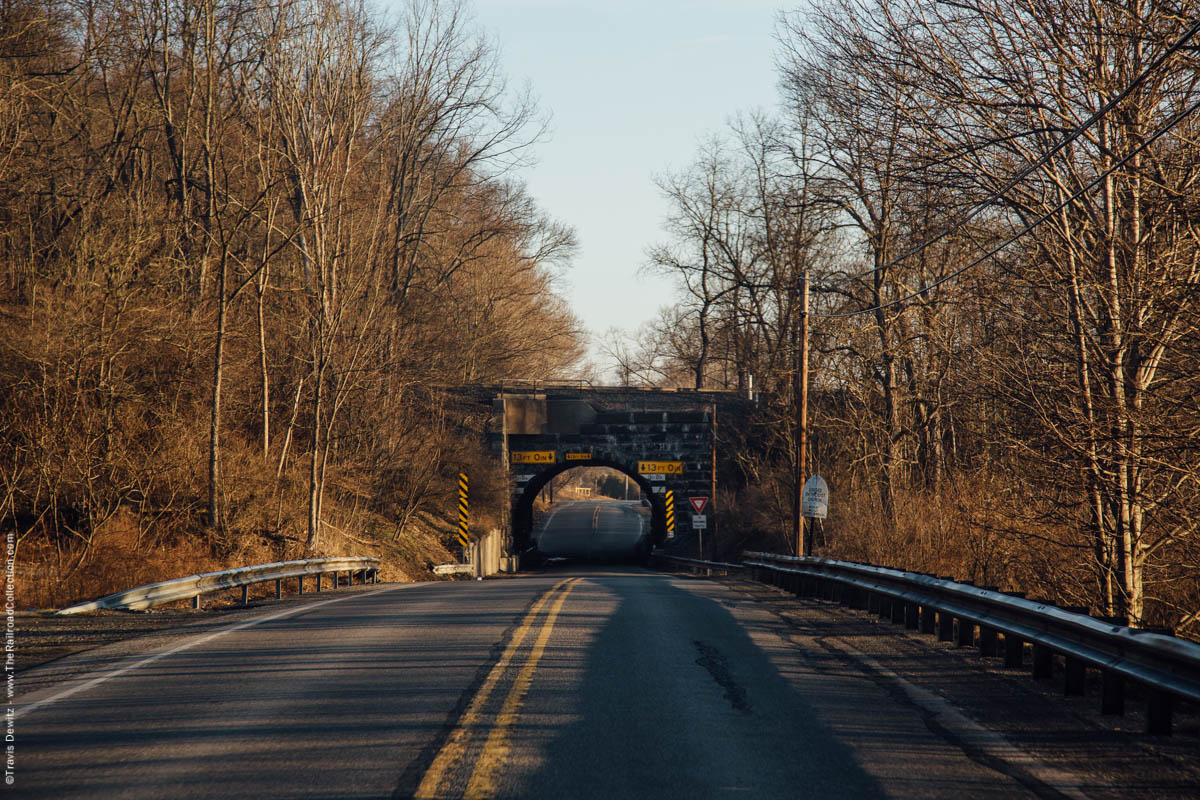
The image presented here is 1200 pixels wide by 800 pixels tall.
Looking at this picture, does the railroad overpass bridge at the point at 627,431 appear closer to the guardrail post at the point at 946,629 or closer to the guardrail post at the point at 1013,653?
the guardrail post at the point at 946,629

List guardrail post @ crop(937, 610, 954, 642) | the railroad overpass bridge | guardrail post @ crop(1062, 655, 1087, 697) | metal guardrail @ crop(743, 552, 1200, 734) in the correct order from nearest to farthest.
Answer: metal guardrail @ crop(743, 552, 1200, 734) < guardrail post @ crop(1062, 655, 1087, 697) < guardrail post @ crop(937, 610, 954, 642) < the railroad overpass bridge

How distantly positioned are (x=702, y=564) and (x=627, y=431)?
9.65 meters

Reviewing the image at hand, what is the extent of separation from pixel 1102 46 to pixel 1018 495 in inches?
275

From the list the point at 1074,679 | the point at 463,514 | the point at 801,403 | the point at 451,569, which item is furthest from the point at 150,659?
the point at 463,514

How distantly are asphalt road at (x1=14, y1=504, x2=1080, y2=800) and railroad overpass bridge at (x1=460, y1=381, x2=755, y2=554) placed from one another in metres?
33.1

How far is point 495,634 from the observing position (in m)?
10.4

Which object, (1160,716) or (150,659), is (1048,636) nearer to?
(1160,716)

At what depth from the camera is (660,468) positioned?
45156 millimetres

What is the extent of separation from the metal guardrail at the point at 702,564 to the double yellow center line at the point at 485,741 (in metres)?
23.8

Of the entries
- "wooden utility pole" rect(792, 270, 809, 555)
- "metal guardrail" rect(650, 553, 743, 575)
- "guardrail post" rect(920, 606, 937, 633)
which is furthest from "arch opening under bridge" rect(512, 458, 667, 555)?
"guardrail post" rect(920, 606, 937, 633)

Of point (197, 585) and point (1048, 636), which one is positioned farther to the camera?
point (197, 585)

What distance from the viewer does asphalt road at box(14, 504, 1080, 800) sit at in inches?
209

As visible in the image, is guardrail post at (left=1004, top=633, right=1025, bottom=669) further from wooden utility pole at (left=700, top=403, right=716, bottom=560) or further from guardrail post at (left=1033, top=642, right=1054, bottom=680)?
wooden utility pole at (left=700, top=403, right=716, bottom=560)

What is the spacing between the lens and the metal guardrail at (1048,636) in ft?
19.2
